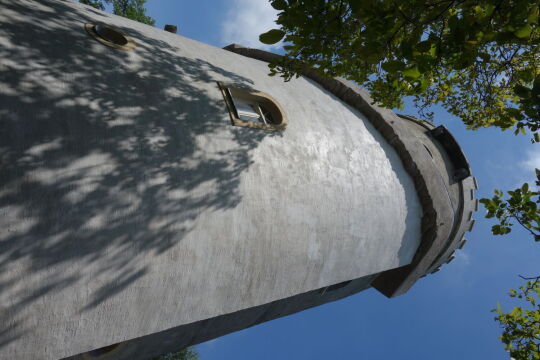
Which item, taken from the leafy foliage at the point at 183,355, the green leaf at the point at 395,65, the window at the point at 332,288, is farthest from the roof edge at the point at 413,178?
the leafy foliage at the point at 183,355

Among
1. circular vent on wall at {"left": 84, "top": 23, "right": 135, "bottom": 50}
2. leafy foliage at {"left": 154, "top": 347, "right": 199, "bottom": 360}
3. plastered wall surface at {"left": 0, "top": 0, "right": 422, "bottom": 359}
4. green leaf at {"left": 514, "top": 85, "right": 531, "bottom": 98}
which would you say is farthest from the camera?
leafy foliage at {"left": 154, "top": 347, "right": 199, "bottom": 360}

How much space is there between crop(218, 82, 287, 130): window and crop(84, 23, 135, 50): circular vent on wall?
1493mm

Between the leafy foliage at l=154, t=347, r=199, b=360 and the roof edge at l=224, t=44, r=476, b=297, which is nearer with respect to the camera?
the roof edge at l=224, t=44, r=476, b=297

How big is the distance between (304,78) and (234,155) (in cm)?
466

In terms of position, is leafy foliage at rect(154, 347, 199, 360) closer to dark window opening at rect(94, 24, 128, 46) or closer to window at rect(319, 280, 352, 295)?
window at rect(319, 280, 352, 295)

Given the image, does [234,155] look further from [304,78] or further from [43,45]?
[304,78]

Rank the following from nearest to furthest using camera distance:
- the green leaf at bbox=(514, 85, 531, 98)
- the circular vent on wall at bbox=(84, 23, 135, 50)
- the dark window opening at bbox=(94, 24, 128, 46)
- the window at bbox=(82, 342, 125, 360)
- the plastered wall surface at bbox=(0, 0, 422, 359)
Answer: the green leaf at bbox=(514, 85, 531, 98) < the plastered wall surface at bbox=(0, 0, 422, 359) < the circular vent on wall at bbox=(84, 23, 135, 50) < the dark window opening at bbox=(94, 24, 128, 46) < the window at bbox=(82, 342, 125, 360)

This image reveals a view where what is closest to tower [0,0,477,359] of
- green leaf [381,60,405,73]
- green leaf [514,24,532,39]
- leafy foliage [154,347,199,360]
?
green leaf [381,60,405,73]

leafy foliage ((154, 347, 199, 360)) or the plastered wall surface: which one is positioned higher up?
the plastered wall surface

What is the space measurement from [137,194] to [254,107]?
126 inches

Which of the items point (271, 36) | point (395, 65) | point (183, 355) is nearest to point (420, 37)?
point (395, 65)

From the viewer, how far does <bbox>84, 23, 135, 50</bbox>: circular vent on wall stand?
4875 millimetres

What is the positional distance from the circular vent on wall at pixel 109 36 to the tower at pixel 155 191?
0.10 ft

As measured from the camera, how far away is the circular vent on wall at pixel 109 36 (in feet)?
16.0
